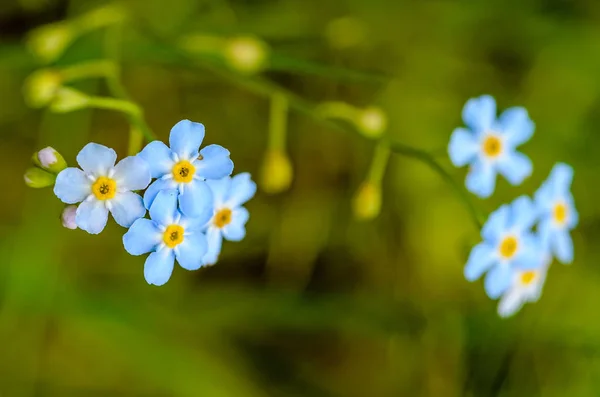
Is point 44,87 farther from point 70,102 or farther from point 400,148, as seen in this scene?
point 400,148

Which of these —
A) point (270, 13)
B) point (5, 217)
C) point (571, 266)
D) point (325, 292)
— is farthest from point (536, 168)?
point (5, 217)

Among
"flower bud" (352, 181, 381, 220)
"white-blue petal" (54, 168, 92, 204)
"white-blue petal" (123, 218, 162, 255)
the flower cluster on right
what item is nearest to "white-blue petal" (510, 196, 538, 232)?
the flower cluster on right

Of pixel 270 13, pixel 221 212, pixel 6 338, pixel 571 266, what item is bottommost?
pixel 221 212

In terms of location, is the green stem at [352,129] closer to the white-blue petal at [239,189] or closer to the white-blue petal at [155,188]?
the white-blue petal at [239,189]

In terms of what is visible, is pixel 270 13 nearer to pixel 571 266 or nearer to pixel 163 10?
pixel 163 10

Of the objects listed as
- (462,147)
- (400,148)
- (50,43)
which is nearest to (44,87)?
(50,43)

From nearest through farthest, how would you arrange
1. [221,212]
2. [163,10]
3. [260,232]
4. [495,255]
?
[221,212] < [495,255] < [163,10] < [260,232]
